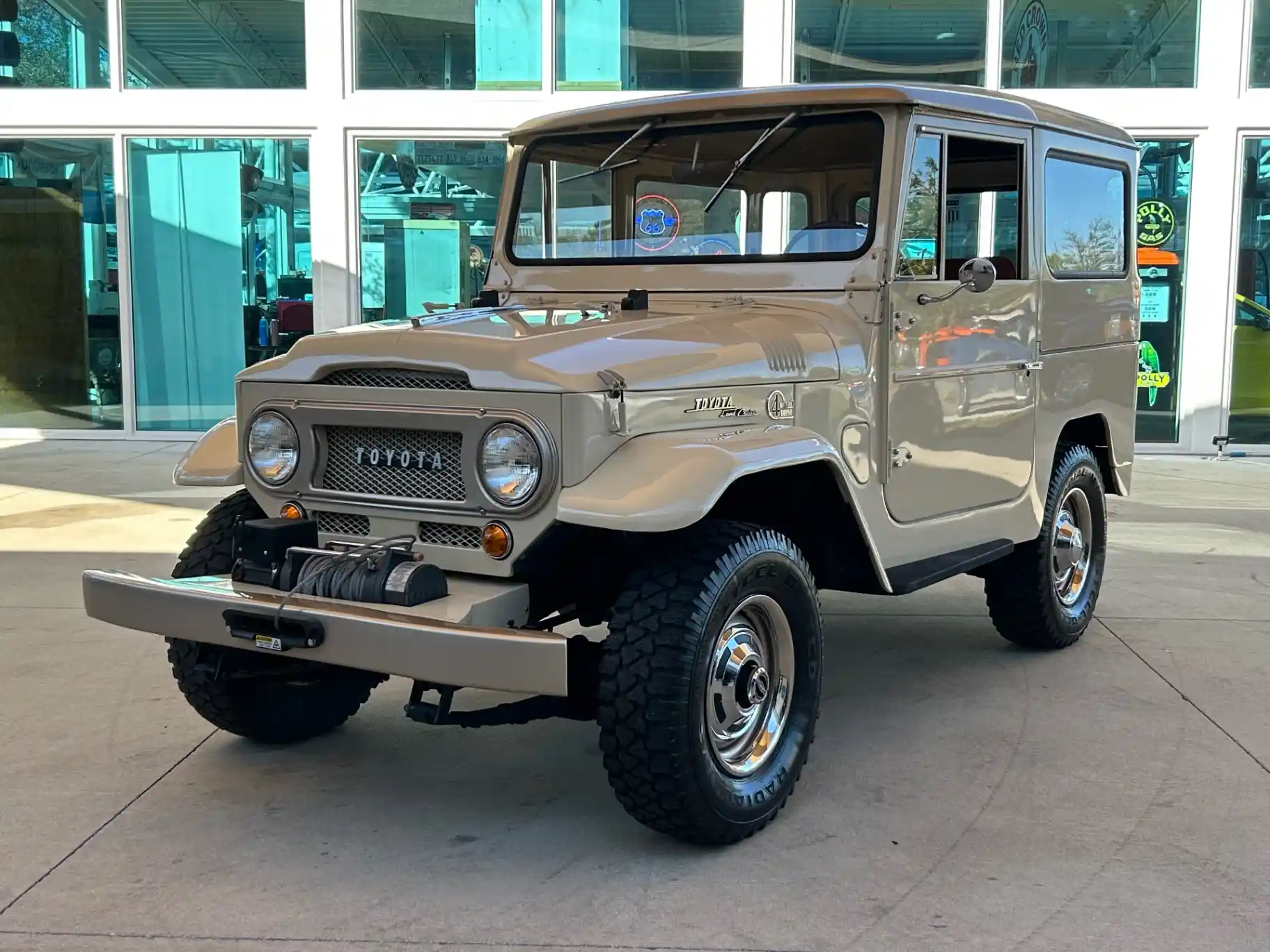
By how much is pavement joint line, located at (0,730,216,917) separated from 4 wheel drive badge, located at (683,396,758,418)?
2000mm

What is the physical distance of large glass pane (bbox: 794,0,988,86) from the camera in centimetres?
1173

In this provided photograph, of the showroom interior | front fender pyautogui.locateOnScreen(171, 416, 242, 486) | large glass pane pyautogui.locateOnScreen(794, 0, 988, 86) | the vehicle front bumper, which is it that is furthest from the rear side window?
large glass pane pyautogui.locateOnScreen(794, 0, 988, 86)

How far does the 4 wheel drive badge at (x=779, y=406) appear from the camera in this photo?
→ 12.7ft

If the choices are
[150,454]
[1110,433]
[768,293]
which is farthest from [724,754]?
[150,454]

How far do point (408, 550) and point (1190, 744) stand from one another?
269 cm

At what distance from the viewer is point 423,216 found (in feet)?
39.9

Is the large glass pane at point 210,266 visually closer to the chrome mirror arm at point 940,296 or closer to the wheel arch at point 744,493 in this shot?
the chrome mirror arm at point 940,296

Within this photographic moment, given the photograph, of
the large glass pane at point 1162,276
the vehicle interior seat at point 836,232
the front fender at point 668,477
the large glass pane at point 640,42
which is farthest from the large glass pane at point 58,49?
the front fender at point 668,477

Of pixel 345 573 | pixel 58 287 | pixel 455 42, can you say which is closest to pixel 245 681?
pixel 345 573

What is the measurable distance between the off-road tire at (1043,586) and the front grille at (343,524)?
2.75m

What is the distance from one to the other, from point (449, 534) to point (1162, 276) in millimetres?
9877

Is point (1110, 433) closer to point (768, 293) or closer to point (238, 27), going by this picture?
point (768, 293)

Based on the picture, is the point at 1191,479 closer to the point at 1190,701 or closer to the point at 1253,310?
the point at 1253,310

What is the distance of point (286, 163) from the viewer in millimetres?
12141
